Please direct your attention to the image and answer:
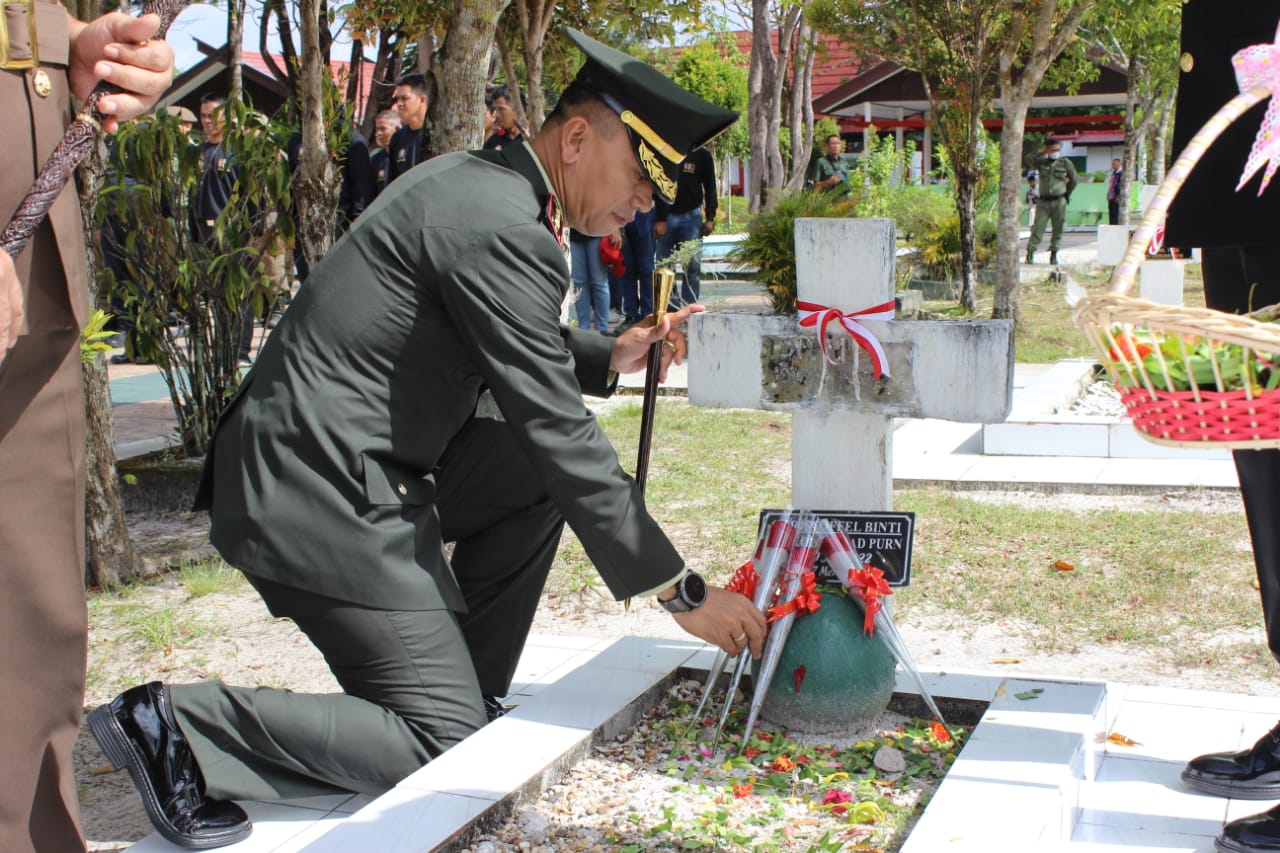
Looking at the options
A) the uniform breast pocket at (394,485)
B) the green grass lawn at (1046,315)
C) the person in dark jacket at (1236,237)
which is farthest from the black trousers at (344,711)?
the green grass lawn at (1046,315)

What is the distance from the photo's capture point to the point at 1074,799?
110 inches

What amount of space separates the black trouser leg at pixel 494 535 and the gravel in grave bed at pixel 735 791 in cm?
42

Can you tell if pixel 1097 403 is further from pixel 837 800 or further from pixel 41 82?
pixel 41 82

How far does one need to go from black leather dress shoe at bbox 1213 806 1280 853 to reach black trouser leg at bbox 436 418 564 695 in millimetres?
1654

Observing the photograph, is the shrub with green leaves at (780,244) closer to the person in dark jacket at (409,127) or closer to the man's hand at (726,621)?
the man's hand at (726,621)

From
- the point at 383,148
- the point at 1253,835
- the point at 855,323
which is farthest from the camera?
the point at 383,148

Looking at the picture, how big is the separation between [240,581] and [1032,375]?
621cm

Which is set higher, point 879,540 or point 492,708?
point 879,540

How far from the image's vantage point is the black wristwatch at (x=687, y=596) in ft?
9.00

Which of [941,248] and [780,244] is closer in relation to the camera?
[780,244]

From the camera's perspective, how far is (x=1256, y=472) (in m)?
2.86

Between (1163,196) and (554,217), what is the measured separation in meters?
1.35

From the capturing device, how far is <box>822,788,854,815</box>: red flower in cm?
278

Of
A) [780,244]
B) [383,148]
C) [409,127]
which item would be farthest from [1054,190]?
[780,244]
